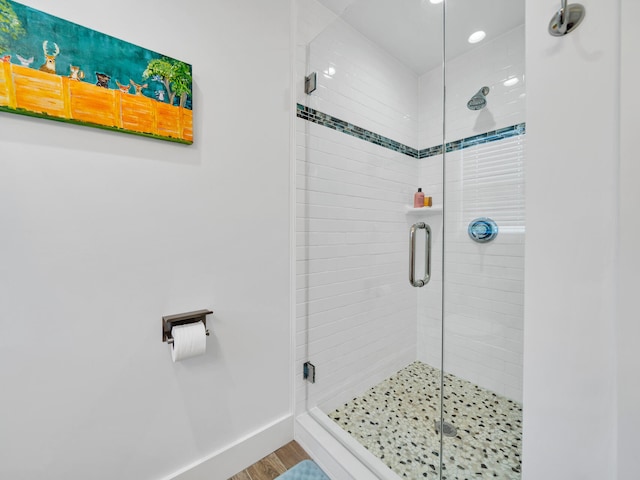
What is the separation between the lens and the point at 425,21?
5.25 feet

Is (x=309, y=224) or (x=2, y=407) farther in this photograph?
(x=309, y=224)

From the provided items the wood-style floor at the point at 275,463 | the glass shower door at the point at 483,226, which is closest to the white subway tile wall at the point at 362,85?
the glass shower door at the point at 483,226

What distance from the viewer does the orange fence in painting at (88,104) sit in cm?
82

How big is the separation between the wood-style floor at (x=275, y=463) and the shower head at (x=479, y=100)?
7.66ft

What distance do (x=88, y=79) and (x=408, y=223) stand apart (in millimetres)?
1885

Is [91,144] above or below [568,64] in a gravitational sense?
below

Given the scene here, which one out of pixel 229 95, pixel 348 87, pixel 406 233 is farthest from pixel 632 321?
pixel 348 87

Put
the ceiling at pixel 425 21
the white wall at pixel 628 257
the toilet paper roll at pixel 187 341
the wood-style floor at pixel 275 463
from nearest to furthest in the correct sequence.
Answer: the white wall at pixel 628 257
the toilet paper roll at pixel 187 341
the wood-style floor at pixel 275 463
the ceiling at pixel 425 21

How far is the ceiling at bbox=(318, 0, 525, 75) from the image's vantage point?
4.76 feet

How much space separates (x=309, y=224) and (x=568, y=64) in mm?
1201

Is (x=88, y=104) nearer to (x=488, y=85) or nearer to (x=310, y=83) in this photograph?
(x=310, y=83)

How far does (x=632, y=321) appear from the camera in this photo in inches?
23.9

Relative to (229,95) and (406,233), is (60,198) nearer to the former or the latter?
Result: (229,95)

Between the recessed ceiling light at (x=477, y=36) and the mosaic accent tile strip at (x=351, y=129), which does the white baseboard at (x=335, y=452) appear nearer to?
the mosaic accent tile strip at (x=351, y=129)
